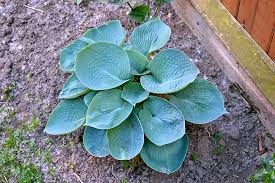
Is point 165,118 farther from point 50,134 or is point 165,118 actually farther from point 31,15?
point 31,15

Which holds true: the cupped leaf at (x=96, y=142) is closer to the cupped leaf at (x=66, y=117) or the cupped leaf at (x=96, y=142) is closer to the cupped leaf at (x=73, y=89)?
the cupped leaf at (x=66, y=117)

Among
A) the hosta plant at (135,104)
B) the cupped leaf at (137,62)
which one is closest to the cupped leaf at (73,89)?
the hosta plant at (135,104)

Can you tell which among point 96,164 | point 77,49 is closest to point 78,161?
point 96,164

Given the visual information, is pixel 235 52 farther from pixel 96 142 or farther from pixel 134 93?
pixel 96 142

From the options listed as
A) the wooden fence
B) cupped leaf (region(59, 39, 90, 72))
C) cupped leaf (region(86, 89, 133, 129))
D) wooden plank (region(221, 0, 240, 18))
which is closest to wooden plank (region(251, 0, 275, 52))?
the wooden fence

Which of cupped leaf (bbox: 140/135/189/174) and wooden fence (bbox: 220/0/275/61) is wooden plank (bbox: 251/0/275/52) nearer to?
wooden fence (bbox: 220/0/275/61)

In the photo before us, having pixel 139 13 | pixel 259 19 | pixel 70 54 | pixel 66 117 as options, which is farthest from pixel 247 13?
pixel 66 117
